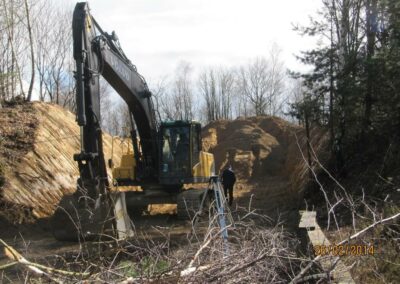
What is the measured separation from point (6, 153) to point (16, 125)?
2068 mm

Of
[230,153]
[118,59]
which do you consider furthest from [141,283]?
[230,153]

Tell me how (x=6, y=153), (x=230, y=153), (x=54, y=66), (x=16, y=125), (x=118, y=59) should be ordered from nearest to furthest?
(x=118, y=59) → (x=6, y=153) → (x=16, y=125) → (x=230, y=153) → (x=54, y=66)

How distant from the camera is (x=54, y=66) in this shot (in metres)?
38.2

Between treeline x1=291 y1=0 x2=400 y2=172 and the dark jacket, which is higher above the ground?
treeline x1=291 y1=0 x2=400 y2=172

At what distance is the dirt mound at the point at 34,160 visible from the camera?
15.9 m

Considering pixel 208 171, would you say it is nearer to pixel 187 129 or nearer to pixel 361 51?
pixel 187 129

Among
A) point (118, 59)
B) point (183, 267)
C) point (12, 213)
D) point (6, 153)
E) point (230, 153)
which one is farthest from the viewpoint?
point (230, 153)

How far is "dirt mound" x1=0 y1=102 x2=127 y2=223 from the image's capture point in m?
15.9

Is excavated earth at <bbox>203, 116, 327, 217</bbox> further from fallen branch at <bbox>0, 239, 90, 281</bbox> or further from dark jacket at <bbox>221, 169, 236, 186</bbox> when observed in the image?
fallen branch at <bbox>0, 239, 90, 281</bbox>

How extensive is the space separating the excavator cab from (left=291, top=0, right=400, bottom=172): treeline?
3.51m

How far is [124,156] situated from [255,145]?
63.6 feet
